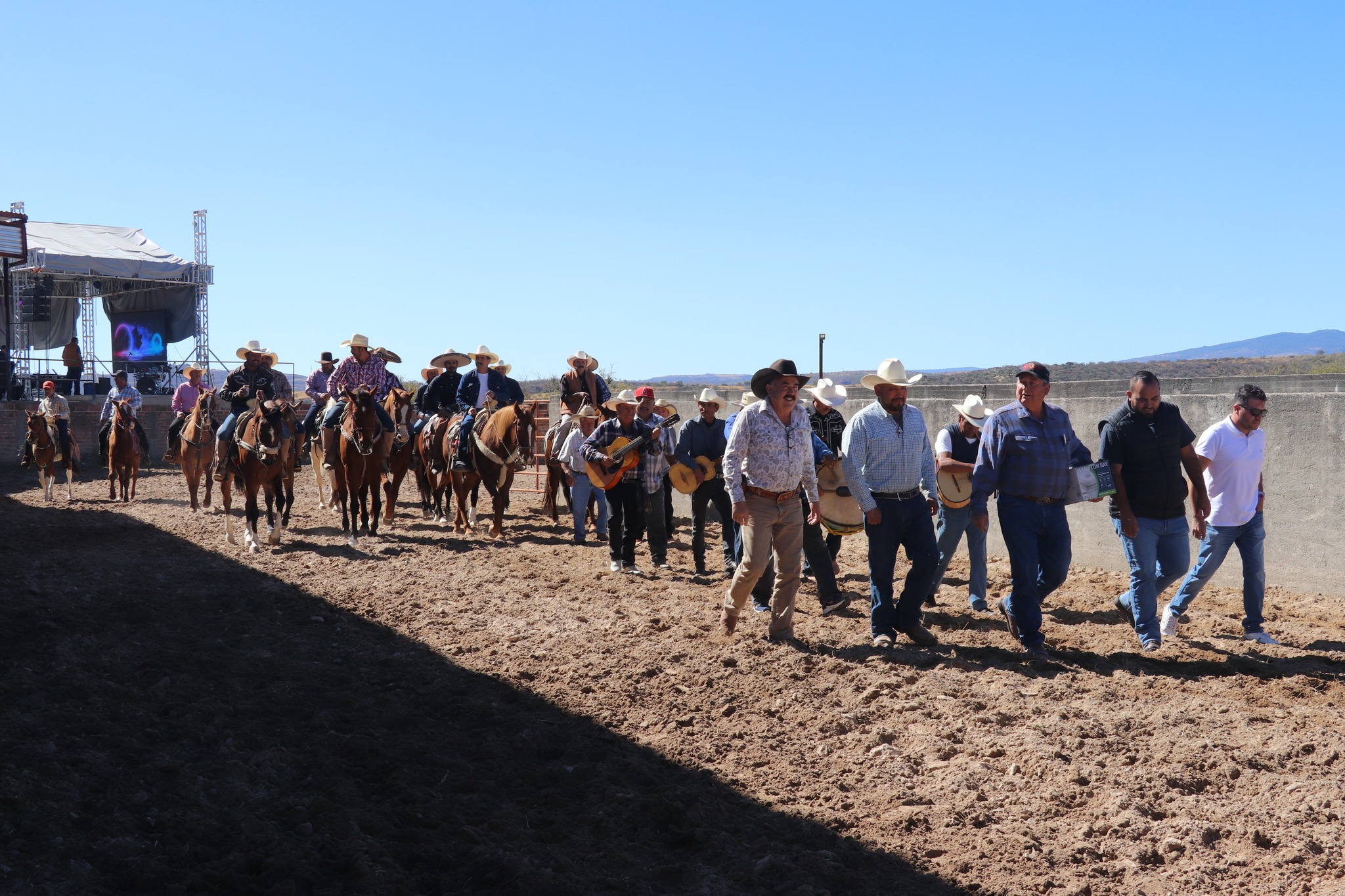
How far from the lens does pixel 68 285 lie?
117ft

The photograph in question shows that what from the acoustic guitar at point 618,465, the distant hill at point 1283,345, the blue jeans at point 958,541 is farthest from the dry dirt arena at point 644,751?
the distant hill at point 1283,345

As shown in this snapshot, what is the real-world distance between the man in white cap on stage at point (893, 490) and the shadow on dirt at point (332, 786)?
7.66ft

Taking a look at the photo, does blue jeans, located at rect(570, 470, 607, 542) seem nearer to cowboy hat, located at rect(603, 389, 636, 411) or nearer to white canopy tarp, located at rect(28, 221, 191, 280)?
cowboy hat, located at rect(603, 389, 636, 411)

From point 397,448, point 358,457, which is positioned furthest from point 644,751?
point 397,448

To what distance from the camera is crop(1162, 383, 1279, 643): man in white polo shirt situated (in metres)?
7.47

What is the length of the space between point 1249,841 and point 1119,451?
3.18 m

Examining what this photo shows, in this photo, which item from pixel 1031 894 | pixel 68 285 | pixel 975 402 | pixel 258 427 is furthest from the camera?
pixel 68 285

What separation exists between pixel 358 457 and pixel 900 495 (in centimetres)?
786

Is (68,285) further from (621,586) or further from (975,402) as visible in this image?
(975,402)

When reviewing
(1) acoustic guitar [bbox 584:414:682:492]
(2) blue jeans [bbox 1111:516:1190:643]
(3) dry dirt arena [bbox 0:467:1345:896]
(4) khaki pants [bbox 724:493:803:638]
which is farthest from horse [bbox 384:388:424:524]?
(2) blue jeans [bbox 1111:516:1190:643]

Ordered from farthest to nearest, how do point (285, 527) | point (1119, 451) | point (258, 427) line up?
point (285, 527), point (258, 427), point (1119, 451)

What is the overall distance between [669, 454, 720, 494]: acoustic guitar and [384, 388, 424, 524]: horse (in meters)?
5.15

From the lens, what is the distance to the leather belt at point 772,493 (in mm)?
7336

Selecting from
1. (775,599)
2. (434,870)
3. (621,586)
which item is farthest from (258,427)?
(434,870)
